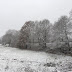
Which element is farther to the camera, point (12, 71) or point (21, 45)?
point (21, 45)

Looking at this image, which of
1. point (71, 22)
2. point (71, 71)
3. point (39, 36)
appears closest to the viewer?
point (71, 71)

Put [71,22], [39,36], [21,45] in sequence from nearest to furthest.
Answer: [71,22] < [21,45] < [39,36]

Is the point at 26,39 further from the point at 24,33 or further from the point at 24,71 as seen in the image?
the point at 24,71

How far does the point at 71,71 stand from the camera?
30.3ft

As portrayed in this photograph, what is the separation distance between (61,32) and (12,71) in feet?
93.1

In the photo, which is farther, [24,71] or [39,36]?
[39,36]

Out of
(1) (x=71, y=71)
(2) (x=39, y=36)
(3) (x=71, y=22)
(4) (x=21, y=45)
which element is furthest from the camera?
(2) (x=39, y=36)

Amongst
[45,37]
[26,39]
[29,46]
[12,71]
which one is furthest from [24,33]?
Answer: [12,71]

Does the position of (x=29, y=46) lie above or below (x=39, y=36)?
below

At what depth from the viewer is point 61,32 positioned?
1396 inches

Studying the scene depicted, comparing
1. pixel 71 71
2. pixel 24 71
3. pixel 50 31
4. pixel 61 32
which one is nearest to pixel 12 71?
pixel 24 71

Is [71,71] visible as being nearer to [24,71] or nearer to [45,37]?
[24,71]

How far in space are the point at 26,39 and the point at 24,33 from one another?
2653 mm

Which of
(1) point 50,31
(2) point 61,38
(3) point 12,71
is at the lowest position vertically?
(3) point 12,71
